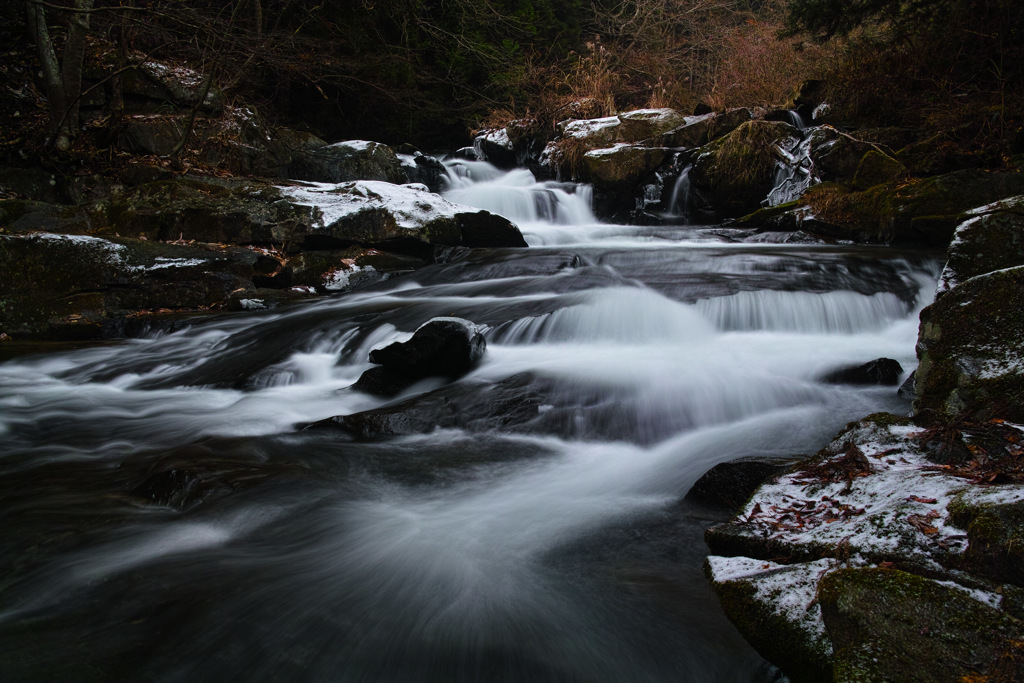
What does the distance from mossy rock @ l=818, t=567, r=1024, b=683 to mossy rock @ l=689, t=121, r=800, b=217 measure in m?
10.6

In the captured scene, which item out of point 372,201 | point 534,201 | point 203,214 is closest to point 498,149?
point 534,201

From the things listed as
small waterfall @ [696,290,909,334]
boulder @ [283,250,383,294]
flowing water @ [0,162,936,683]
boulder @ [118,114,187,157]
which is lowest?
flowing water @ [0,162,936,683]

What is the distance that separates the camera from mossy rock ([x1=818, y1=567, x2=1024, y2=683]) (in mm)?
1280

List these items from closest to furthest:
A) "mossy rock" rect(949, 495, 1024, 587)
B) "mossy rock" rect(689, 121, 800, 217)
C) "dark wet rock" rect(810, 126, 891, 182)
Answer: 1. "mossy rock" rect(949, 495, 1024, 587)
2. "dark wet rock" rect(810, 126, 891, 182)
3. "mossy rock" rect(689, 121, 800, 217)

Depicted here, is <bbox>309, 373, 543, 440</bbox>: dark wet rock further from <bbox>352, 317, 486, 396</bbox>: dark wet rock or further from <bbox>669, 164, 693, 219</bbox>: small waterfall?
<bbox>669, 164, 693, 219</bbox>: small waterfall

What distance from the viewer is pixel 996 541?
1470 mm

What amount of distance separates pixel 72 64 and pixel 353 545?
9990 mm

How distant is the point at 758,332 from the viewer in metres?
5.66

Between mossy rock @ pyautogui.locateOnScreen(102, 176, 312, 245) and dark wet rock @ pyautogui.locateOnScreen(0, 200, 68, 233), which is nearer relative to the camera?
dark wet rock @ pyautogui.locateOnScreen(0, 200, 68, 233)

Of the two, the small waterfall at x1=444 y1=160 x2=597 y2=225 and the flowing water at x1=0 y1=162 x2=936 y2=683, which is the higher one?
the small waterfall at x1=444 y1=160 x2=597 y2=225

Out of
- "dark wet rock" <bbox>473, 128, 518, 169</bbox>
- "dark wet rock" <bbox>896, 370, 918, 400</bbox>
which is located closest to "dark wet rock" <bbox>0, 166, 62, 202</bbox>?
"dark wet rock" <bbox>473, 128, 518, 169</bbox>

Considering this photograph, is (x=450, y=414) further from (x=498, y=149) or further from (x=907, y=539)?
(x=498, y=149)

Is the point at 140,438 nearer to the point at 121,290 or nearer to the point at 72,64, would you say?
the point at 121,290

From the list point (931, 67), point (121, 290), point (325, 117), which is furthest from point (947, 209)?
point (325, 117)
